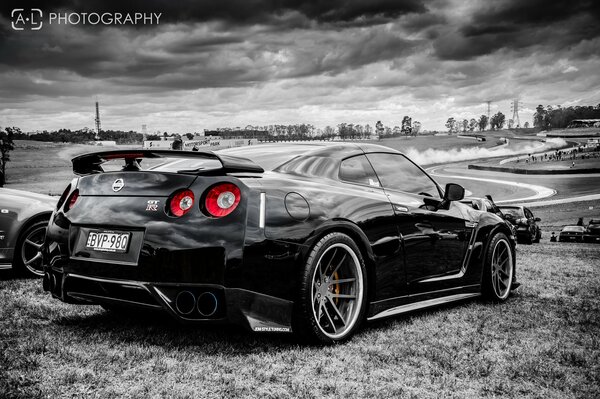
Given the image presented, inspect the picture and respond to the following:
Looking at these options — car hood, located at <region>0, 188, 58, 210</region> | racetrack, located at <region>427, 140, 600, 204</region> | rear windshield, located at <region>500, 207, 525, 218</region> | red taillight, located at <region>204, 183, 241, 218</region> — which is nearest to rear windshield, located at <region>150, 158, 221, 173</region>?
red taillight, located at <region>204, 183, 241, 218</region>

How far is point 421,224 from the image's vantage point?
4578mm

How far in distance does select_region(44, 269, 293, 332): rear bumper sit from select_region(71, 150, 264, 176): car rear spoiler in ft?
2.33

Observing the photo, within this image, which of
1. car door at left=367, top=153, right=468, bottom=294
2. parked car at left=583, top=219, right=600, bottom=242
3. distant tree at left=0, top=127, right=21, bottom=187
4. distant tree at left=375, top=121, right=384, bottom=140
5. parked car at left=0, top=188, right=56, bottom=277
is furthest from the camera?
distant tree at left=375, top=121, right=384, bottom=140

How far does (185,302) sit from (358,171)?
1.74 metres

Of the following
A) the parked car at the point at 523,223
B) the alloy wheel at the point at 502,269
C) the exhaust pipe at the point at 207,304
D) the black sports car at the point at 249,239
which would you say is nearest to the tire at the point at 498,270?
the alloy wheel at the point at 502,269

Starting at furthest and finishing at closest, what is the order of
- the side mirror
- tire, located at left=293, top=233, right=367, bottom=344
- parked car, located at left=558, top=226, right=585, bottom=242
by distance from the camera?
parked car, located at left=558, top=226, right=585, bottom=242
the side mirror
tire, located at left=293, top=233, right=367, bottom=344

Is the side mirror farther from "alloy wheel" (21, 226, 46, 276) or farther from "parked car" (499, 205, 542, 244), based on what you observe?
"parked car" (499, 205, 542, 244)

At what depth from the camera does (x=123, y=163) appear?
405 cm

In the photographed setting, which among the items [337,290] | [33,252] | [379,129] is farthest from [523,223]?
[379,129]

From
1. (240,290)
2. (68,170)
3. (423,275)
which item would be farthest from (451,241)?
(68,170)

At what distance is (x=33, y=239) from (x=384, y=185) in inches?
165

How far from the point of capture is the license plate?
3.52m

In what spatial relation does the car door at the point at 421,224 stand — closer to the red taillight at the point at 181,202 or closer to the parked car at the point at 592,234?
the red taillight at the point at 181,202

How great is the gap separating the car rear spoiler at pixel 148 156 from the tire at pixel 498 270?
282 centimetres
